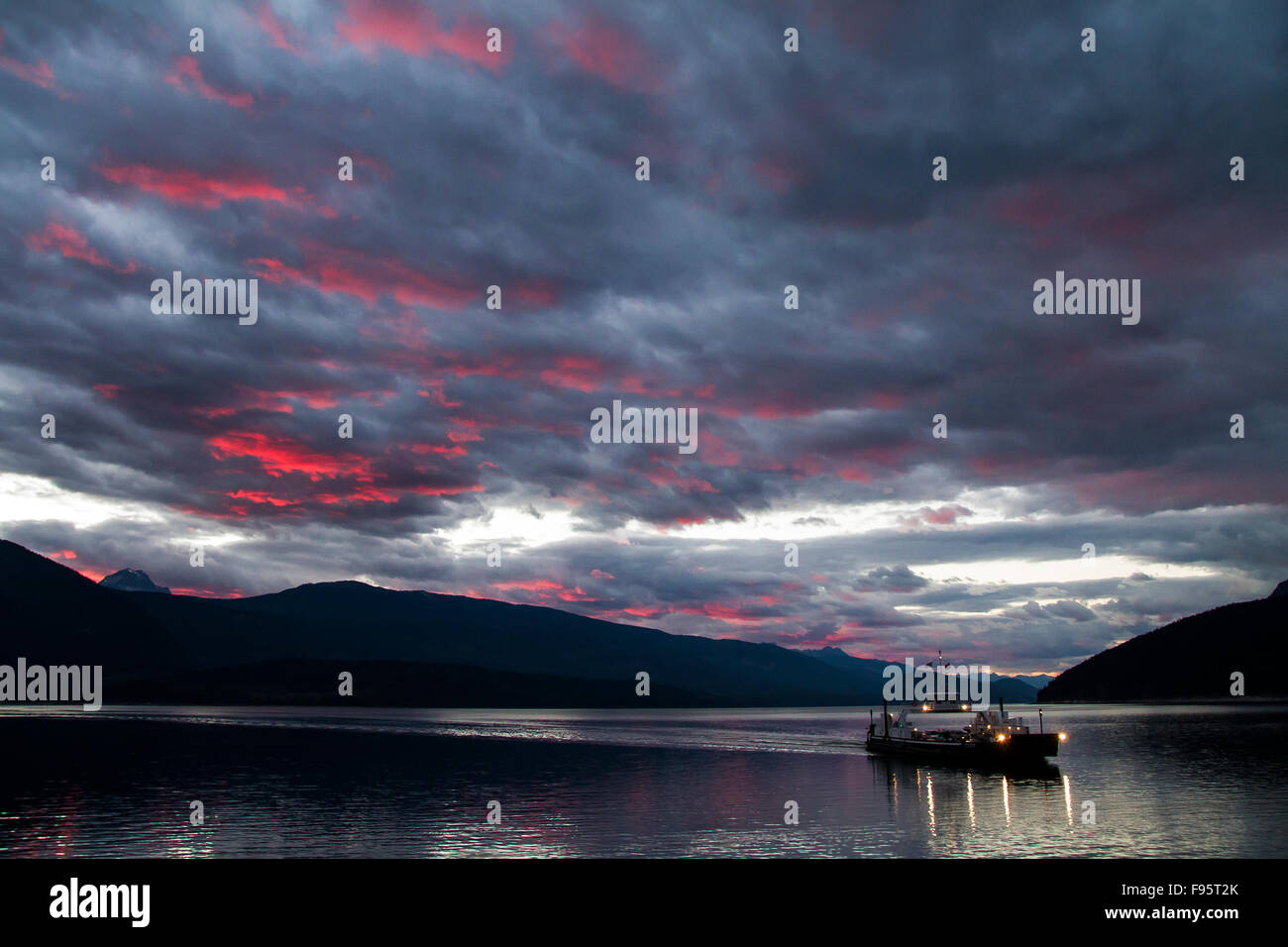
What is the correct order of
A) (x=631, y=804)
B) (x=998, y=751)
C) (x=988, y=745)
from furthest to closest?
(x=988, y=745) → (x=998, y=751) → (x=631, y=804)

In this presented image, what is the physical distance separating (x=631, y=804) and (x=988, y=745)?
59.5 metres

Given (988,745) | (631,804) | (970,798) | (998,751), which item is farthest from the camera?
(988,745)

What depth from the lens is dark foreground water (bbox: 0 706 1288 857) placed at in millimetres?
58312

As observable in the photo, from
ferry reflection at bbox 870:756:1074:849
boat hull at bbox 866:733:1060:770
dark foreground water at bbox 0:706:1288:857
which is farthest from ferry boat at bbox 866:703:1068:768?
dark foreground water at bbox 0:706:1288:857

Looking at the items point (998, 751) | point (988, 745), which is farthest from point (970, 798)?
point (988, 745)

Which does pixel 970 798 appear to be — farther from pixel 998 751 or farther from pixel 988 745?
pixel 988 745

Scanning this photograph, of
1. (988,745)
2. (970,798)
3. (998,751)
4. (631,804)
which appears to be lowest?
(998,751)

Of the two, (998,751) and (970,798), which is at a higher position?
(970,798)

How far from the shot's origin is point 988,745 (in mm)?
115812

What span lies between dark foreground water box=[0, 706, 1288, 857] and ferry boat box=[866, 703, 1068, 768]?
3797mm

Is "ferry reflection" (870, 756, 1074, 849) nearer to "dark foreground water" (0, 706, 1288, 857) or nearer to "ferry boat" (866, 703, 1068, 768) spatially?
"dark foreground water" (0, 706, 1288, 857)

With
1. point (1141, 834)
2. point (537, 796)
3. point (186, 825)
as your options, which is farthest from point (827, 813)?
point (186, 825)
